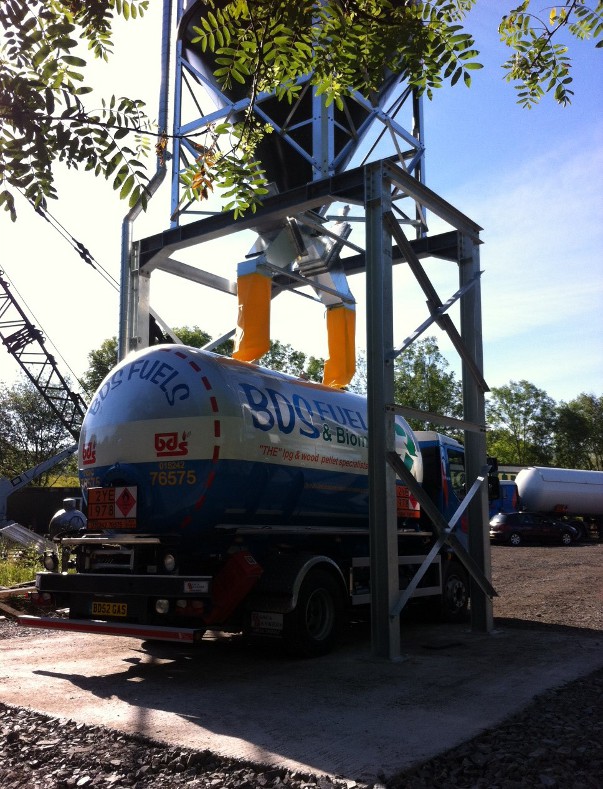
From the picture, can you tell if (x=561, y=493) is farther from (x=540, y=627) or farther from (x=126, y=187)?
(x=126, y=187)

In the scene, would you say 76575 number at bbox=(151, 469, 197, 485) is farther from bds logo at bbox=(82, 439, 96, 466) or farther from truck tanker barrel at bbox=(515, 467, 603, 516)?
truck tanker barrel at bbox=(515, 467, 603, 516)

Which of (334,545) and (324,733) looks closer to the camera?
(324,733)

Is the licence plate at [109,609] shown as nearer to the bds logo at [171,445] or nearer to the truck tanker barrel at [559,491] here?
the bds logo at [171,445]

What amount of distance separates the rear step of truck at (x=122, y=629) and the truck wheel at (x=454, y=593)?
199 inches

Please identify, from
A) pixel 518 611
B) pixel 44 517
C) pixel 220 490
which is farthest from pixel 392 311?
pixel 44 517

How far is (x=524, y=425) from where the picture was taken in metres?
72.1

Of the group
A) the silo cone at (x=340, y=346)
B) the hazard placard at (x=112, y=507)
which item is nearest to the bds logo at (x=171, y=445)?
the hazard placard at (x=112, y=507)

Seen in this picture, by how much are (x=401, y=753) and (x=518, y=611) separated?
7.85m

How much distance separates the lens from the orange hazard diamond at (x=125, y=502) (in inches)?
305

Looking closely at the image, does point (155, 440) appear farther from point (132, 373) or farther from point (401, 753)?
point (401, 753)

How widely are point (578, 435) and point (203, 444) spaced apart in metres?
71.2

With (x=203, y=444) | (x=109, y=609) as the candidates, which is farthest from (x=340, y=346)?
(x=109, y=609)

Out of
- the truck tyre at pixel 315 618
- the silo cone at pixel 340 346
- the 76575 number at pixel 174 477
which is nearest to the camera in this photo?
the 76575 number at pixel 174 477

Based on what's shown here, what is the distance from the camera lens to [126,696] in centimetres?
654
